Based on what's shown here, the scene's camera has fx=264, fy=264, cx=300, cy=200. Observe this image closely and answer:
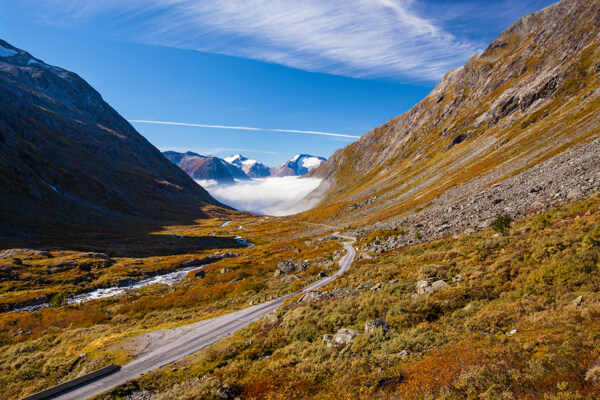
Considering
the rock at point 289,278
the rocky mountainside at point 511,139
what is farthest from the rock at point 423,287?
the rock at point 289,278

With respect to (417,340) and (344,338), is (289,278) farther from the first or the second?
(417,340)

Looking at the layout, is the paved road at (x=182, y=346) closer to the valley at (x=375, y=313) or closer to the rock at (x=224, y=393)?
the valley at (x=375, y=313)

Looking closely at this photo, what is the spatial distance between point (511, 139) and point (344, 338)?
113353 millimetres

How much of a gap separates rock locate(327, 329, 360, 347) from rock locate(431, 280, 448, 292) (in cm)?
695

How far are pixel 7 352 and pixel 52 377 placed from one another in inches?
419

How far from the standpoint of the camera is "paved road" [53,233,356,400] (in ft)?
57.0

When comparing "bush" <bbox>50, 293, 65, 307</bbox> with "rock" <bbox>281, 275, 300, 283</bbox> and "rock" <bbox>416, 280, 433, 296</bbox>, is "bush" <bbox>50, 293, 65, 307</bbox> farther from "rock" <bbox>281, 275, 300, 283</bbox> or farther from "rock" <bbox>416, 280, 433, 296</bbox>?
"rock" <bbox>416, 280, 433, 296</bbox>

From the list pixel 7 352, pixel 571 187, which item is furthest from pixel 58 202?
pixel 571 187

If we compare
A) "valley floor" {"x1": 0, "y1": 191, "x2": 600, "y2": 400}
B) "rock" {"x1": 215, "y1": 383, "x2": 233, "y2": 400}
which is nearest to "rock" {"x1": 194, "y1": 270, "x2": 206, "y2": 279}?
"valley floor" {"x1": 0, "y1": 191, "x2": 600, "y2": 400}

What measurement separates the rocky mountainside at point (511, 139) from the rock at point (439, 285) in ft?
70.3

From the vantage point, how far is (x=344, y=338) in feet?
53.2

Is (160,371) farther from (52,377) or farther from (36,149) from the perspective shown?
(36,149)

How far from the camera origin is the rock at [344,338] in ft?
52.2

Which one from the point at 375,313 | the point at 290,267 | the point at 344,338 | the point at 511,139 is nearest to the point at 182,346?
the point at 344,338
